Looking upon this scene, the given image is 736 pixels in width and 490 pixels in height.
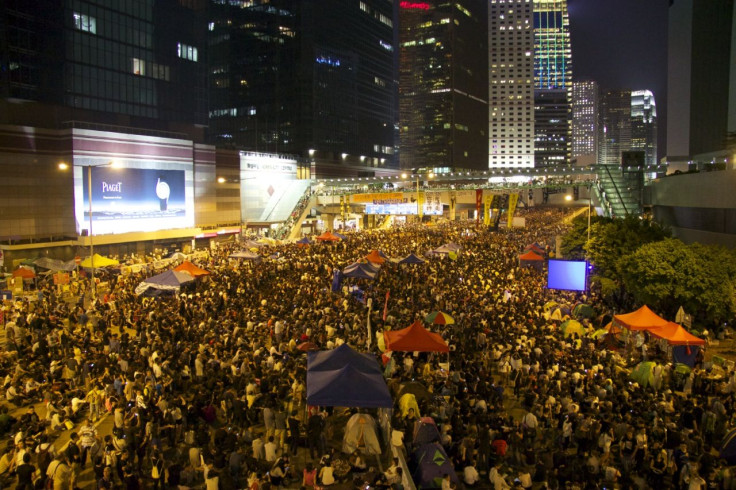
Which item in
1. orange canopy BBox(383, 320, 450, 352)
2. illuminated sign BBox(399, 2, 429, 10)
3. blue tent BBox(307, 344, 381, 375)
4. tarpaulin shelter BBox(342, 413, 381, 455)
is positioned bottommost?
tarpaulin shelter BBox(342, 413, 381, 455)

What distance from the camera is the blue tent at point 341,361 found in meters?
11.1

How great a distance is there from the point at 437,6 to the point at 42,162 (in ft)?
458

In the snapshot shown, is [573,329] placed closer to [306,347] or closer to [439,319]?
[439,319]

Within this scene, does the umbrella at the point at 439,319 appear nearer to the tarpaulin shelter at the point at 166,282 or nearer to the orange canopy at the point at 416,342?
the orange canopy at the point at 416,342

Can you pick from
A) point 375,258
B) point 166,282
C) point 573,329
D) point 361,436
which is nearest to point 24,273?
point 166,282

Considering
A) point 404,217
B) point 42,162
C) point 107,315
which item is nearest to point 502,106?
point 404,217

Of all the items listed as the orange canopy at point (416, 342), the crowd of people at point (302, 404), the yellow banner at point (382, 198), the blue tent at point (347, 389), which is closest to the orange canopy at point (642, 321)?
the crowd of people at point (302, 404)

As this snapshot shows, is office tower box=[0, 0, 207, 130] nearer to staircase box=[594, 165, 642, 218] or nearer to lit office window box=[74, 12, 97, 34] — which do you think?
lit office window box=[74, 12, 97, 34]

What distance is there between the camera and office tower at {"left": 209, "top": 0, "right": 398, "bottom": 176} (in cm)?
9175

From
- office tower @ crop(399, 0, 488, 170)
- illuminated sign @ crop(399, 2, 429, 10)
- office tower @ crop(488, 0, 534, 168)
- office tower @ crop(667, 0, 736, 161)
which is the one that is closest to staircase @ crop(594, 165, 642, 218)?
office tower @ crop(667, 0, 736, 161)

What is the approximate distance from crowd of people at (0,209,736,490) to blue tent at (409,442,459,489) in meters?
0.17

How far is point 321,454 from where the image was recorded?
34.3ft

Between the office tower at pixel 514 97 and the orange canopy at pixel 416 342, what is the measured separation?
18624 centimetres

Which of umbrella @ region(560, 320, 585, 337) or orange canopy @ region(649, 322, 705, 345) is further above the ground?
orange canopy @ region(649, 322, 705, 345)
